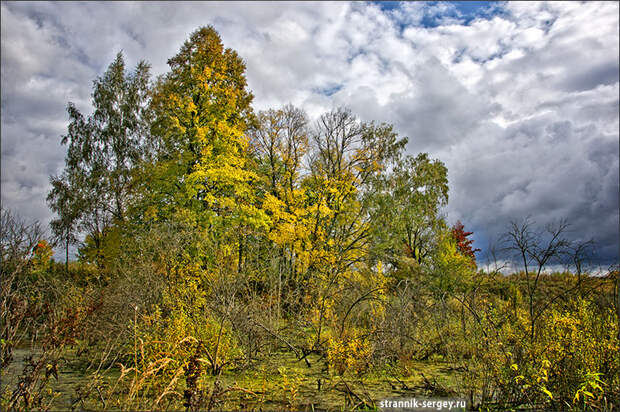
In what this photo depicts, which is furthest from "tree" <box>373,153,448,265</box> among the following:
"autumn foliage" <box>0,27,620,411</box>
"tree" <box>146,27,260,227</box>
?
"tree" <box>146,27,260,227</box>

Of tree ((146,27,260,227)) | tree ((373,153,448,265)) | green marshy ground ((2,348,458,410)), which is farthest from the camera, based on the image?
tree ((373,153,448,265))

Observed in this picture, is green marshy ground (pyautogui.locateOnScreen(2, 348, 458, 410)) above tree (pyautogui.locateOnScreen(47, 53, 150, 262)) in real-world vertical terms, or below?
below

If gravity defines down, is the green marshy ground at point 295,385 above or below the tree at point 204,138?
below

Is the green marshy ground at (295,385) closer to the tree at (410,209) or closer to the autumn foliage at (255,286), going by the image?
the autumn foliage at (255,286)

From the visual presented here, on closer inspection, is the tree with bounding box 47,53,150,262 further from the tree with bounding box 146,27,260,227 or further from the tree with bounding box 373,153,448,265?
the tree with bounding box 373,153,448,265

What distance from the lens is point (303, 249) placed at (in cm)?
1516

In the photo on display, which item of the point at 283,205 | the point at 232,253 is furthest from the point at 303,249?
the point at 232,253

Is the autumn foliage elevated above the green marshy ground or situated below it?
above

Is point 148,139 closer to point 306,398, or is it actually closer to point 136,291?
point 136,291

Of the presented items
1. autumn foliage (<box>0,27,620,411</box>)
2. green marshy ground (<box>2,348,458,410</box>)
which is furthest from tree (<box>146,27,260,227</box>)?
green marshy ground (<box>2,348,458,410</box>)

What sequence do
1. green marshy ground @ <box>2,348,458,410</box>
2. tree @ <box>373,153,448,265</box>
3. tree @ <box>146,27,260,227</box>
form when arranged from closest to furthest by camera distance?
1. green marshy ground @ <box>2,348,458,410</box>
2. tree @ <box>146,27,260,227</box>
3. tree @ <box>373,153,448,265</box>

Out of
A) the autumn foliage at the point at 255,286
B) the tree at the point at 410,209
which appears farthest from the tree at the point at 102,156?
the tree at the point at 410,209

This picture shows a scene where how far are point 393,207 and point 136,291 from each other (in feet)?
45.4

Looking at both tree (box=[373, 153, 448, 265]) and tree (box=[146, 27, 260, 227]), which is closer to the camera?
tree (box=[146, 27, 260, 227])
